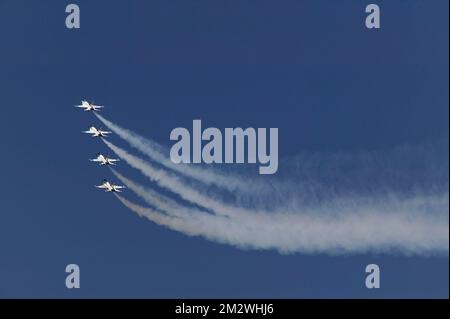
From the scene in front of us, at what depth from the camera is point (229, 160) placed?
13362 centimetres
